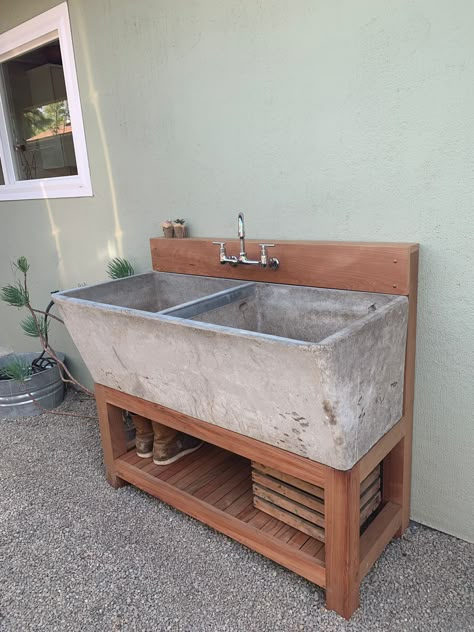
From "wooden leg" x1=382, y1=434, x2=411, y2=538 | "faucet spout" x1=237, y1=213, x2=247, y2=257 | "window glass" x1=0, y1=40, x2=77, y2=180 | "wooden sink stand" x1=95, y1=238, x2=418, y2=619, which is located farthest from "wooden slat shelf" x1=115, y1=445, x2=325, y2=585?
"window glass" x1=0, y1=40, x2=77, y2=180

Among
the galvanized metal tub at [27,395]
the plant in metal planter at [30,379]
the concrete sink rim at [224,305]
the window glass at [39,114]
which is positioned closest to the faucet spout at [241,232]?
the concrete sink rim at [224,305]

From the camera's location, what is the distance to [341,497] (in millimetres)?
1363

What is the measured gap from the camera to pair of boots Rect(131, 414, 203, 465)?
6.88 feet

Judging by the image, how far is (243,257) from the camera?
190 cm

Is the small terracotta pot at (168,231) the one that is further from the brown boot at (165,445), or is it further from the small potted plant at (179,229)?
the brown boot at (165,445)

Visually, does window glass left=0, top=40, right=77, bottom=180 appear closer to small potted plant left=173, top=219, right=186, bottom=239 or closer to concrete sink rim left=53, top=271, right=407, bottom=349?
small potted plant left=173, top=219, right=186, bottom=239

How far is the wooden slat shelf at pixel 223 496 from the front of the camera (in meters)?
1.59

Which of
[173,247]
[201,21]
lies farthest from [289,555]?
[201,21]

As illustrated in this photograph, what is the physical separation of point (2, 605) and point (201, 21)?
2.26 meters

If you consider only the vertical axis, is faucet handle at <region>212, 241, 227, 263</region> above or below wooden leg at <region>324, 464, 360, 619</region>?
above

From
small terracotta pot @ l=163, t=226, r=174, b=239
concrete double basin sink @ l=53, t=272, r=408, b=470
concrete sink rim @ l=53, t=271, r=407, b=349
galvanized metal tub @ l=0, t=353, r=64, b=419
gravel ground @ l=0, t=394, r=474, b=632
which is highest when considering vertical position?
small terracotta pot @ l=163, t=226, r=174, b=239

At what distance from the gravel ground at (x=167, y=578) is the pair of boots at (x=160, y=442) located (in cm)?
18

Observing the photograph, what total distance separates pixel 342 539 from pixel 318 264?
90 centimetres

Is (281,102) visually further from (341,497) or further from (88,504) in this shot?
(88,504)
